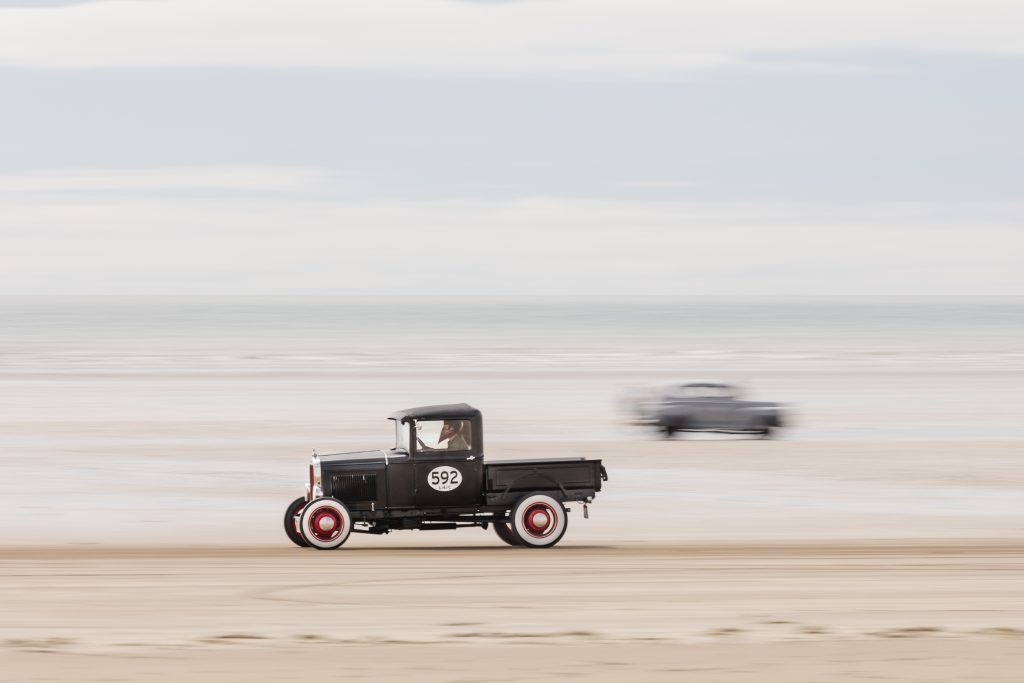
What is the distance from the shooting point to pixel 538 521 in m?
16.5

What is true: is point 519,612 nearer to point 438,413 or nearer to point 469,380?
point 438,413

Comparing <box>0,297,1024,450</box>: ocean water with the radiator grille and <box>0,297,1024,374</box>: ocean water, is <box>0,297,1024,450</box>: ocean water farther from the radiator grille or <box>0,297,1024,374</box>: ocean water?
→ the radiator grille

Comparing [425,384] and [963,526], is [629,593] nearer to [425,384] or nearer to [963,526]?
[963,526]

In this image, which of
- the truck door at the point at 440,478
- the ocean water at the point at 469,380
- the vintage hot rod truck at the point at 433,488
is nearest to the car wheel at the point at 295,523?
the vintage hot rod truck at the point at 433,488

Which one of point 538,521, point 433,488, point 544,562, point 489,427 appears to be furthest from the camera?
point 489,427

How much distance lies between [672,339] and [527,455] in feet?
311

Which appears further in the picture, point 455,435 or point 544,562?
point 455,435

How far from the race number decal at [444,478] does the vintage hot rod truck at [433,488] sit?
1 cm

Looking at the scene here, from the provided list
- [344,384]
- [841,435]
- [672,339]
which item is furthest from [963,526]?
[672,339]

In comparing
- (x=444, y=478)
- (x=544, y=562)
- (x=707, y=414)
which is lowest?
(x=544, y=562)

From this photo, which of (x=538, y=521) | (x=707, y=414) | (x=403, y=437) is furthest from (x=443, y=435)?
(x=707, y=414)

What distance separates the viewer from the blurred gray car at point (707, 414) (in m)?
33.6

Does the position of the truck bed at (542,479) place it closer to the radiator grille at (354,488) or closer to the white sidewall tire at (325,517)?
the radiator grille at (354,488)

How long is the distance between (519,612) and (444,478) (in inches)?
159
